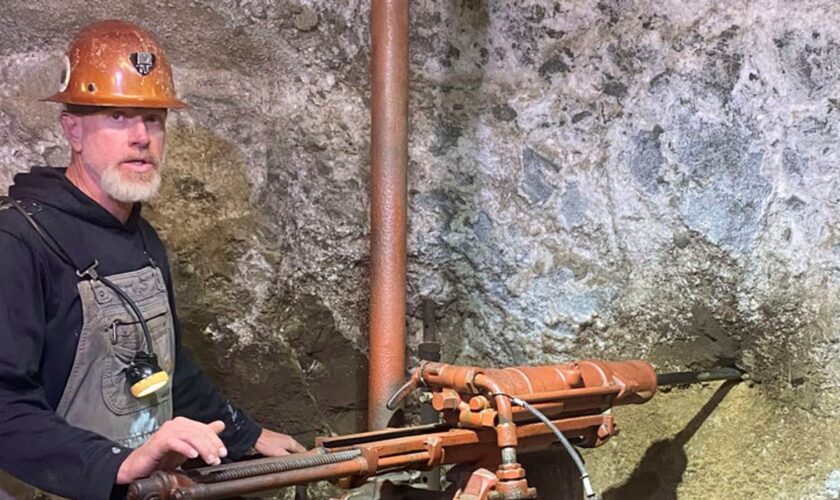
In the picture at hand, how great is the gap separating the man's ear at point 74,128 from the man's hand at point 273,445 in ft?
1.98

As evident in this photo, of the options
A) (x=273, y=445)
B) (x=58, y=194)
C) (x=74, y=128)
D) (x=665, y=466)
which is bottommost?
(x=665, y=466)

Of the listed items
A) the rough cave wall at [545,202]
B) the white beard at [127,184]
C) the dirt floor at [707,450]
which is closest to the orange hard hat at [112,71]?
the white beard at [127,184]

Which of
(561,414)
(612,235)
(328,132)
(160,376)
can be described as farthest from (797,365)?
(160,376)

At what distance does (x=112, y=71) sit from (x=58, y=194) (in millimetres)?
209

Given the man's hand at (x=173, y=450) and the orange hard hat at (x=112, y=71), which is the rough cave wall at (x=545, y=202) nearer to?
the orange hard hat at (x=112, y=71)

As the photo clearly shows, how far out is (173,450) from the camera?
1.17 metres

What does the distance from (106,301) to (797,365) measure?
1.33 metres

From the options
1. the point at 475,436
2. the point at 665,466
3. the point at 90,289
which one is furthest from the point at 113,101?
the point at 665,466

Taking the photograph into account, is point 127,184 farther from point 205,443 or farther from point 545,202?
point 545,202

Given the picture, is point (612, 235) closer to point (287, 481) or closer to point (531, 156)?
point (531, 156)

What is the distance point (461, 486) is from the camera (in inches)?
58.8

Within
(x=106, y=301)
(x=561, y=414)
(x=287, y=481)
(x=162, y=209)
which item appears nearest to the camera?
(x=287, y=481)

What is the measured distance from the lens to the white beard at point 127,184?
1439 mm

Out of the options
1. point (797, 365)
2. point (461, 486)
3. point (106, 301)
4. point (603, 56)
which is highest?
point (603, 56)
